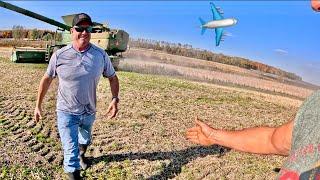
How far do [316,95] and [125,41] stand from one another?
81.5ft

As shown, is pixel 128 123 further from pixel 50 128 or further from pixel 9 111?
pixel 9 111

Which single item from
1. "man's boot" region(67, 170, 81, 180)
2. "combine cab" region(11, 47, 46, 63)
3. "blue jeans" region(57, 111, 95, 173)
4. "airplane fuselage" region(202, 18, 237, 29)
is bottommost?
"combine cab" region(11, 47, 46, 63)

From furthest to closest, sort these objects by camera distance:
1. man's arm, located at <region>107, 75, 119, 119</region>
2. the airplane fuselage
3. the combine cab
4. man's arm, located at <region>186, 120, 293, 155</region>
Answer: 1. the combine cab
2. the airplane fuselage
3. man's arm, located at <region>107, 75, 119, 119</region>
4. man's arm, located at <region>186, 120, 293, 155</region>

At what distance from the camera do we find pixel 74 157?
22.4 ft

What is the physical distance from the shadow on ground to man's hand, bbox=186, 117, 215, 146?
4.80 m

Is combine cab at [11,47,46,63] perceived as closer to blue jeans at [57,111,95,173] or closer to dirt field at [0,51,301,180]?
dirt field at [0,51,301,180]

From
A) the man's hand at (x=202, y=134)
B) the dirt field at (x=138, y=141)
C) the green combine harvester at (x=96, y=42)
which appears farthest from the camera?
the green combine harvester at (x=96, y=42)

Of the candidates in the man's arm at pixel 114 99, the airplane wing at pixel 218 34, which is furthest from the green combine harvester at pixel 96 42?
the man's arm at pixel 114 99

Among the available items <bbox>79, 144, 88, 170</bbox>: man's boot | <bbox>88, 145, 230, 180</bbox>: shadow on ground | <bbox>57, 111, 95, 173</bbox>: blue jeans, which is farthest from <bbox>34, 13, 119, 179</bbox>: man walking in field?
<bbox>88, 145, 230, 180</bbox>: shadow on ground

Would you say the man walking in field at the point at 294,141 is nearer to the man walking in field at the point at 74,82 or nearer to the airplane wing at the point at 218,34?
the man walking in field at the point at 74,82

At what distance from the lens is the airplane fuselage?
7.60m

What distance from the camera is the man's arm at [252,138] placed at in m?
2.43

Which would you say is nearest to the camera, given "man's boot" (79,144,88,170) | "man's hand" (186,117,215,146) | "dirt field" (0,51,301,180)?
"man's hand" (186,117,215,146)

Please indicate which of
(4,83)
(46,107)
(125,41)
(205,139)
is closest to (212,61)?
(125,41)
